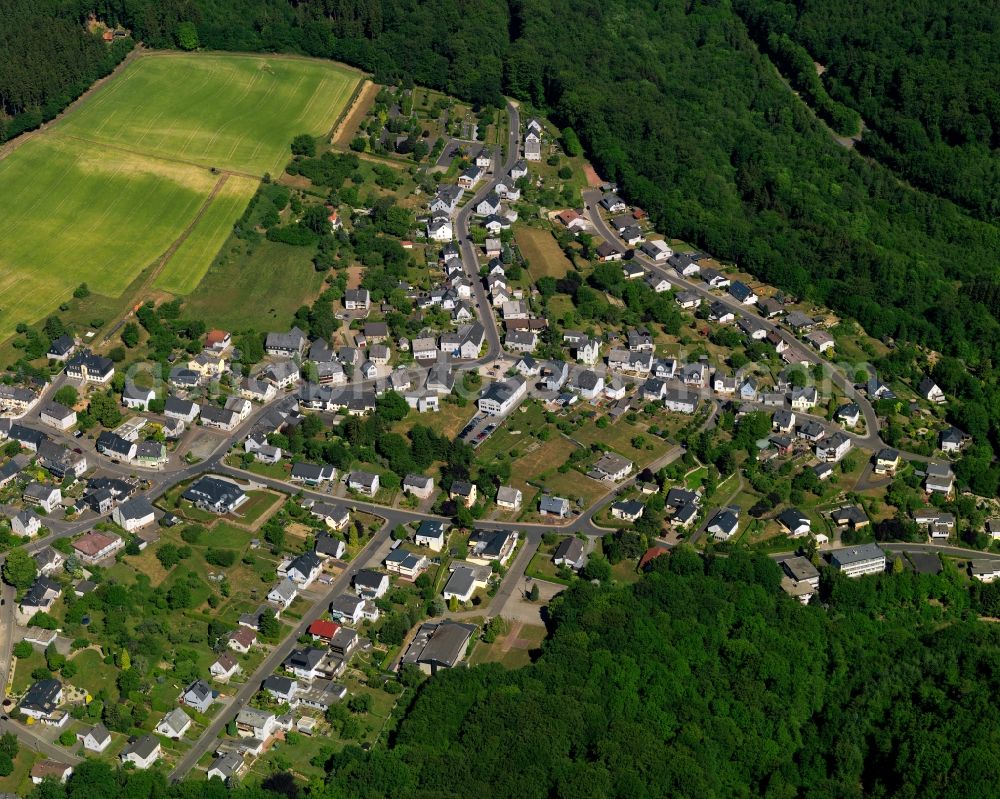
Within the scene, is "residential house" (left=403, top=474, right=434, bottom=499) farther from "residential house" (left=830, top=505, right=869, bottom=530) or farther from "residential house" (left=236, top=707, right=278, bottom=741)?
"residential house" (left=830, top=505, right=869, bottom=530)

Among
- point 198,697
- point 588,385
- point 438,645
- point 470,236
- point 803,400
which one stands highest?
point 198,697

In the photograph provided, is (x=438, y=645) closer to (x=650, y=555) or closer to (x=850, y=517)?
(x=650, y=555)

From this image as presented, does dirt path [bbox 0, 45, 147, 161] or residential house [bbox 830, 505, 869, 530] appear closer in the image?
residential house [bbox 830, 505, 869, 530]

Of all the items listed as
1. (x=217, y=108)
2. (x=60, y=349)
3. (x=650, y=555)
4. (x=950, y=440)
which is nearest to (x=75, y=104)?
(x=217, y=108)

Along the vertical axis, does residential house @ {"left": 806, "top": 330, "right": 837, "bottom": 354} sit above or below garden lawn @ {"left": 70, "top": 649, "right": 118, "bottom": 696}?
below

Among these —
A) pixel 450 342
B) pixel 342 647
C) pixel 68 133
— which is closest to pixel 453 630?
pixel 342 647

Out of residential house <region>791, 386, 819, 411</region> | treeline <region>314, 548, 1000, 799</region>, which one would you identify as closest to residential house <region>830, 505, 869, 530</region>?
treeline <region>314, 548, 1000, 799</region>
